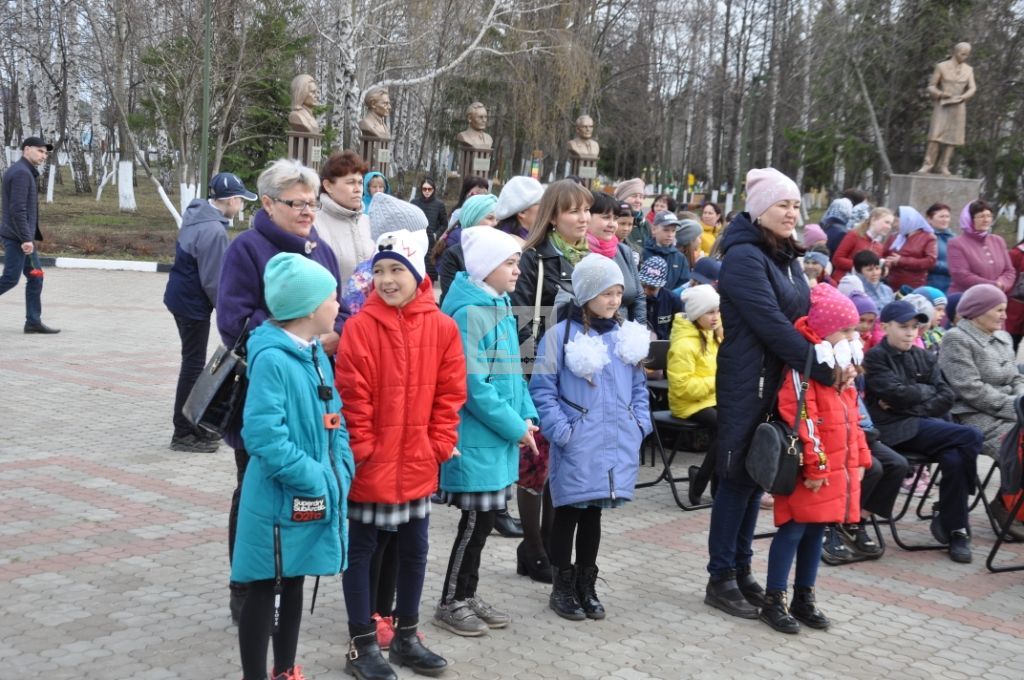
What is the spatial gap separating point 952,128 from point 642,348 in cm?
2036

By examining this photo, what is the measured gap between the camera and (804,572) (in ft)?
17.4

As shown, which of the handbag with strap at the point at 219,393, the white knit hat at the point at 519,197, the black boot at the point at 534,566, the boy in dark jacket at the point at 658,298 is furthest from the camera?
the boy in dark jacket at the point at 658,298

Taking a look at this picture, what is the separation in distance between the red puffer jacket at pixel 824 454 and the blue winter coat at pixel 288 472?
2231 mm

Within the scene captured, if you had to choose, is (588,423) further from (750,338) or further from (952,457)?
(952,457)

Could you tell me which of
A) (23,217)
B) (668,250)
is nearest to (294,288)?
(668,250)

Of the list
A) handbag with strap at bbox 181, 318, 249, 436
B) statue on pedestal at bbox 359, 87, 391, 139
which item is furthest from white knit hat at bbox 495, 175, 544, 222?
statue on pedestal at bbox 359, 87, 391, 139

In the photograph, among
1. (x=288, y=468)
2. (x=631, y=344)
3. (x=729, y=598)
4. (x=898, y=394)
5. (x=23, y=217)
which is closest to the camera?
(x=288, y=468)

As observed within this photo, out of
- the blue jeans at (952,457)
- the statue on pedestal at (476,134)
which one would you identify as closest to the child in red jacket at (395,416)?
the blue jeans at (952,457)

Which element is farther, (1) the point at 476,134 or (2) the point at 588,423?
(1) the point at 476,134

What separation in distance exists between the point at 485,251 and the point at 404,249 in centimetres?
48

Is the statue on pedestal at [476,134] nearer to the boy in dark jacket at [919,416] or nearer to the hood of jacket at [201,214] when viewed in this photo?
the hood of jacket at [201,214]

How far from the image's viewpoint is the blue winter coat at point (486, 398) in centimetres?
463

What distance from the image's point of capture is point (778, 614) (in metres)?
5.20

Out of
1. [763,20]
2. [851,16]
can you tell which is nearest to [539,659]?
[851,16]
